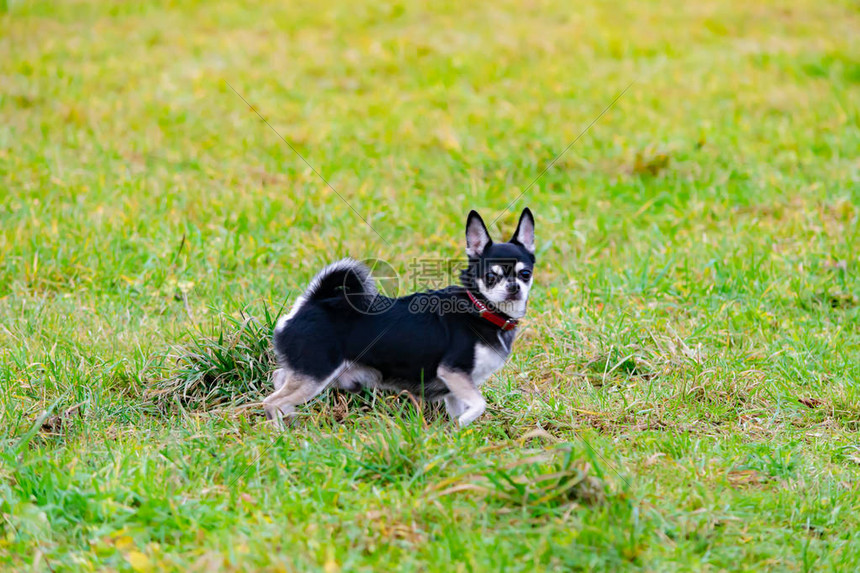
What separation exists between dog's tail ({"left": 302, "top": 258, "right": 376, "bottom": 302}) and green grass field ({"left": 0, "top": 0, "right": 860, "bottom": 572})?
21.5 inches

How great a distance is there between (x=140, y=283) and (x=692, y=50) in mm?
7947

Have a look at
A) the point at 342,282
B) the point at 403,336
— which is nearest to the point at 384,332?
the point at 403,336

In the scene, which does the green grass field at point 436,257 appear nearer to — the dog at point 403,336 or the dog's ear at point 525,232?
the dog at point 403,336

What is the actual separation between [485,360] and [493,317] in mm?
234

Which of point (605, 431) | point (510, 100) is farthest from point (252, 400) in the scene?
point (510, 100)

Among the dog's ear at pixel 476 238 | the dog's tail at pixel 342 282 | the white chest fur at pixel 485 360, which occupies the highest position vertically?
the dog's ear at pixel 476 238

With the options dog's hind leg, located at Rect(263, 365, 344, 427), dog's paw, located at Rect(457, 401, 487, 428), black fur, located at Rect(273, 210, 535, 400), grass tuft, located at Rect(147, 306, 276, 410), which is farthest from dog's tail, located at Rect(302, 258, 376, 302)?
dog's paw, located at Rect(457, 401, 487, 428)

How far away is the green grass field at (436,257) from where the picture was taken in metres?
3.41

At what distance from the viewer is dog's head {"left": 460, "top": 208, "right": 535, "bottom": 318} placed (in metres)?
4.32

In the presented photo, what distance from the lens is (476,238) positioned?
4.52m

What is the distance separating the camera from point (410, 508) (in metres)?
3.41

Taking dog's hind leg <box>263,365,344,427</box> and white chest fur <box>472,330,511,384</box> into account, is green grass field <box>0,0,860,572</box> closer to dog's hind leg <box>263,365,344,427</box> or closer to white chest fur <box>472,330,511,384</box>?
dog's hind leg <box>263,365,344,427</box>

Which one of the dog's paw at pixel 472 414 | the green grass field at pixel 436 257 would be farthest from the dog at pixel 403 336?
the green grass field at pixel 436 257

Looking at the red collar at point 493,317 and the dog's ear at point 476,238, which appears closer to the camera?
the red collar at point 493,317
